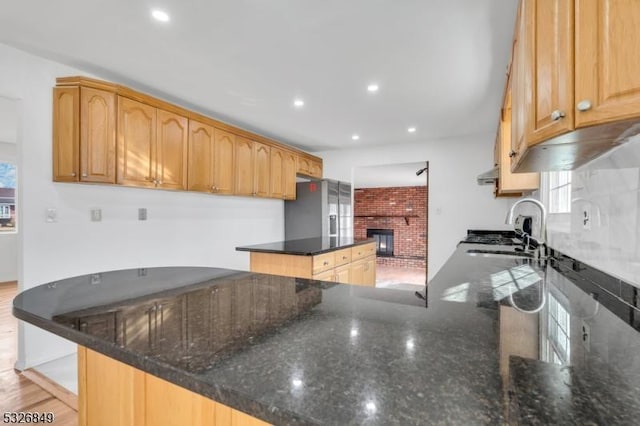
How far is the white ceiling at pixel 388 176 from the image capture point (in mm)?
5927

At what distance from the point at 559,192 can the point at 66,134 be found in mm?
3725

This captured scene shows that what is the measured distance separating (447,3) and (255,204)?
338cm

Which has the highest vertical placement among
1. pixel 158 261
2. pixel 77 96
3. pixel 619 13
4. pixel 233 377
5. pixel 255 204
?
pixel 77 96

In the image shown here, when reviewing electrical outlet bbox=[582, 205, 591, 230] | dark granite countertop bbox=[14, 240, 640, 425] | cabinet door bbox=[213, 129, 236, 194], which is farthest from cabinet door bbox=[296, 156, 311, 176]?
dark granite countertop bbox=[14, 240, 640, 425]

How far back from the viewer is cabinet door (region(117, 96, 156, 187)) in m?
2.64

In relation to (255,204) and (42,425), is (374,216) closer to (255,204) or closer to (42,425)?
(255,204)

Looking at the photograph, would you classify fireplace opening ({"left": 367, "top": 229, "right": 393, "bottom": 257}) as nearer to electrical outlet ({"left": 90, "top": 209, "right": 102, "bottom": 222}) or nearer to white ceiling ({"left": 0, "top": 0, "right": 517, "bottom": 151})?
white ceiling ({"left": 0, "top": 0, "right": 517, "bottom": 151})

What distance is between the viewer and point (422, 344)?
64cm

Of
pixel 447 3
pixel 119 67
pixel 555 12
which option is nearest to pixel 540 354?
pixel 555 12

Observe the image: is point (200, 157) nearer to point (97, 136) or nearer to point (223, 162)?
point (223, 162)

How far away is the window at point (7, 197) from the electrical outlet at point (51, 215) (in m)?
4.44

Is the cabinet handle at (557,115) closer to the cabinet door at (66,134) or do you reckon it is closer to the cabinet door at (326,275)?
the cabinet door at (326,275)

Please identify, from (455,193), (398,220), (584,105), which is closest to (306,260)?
(584,105)

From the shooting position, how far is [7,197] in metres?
5.61
